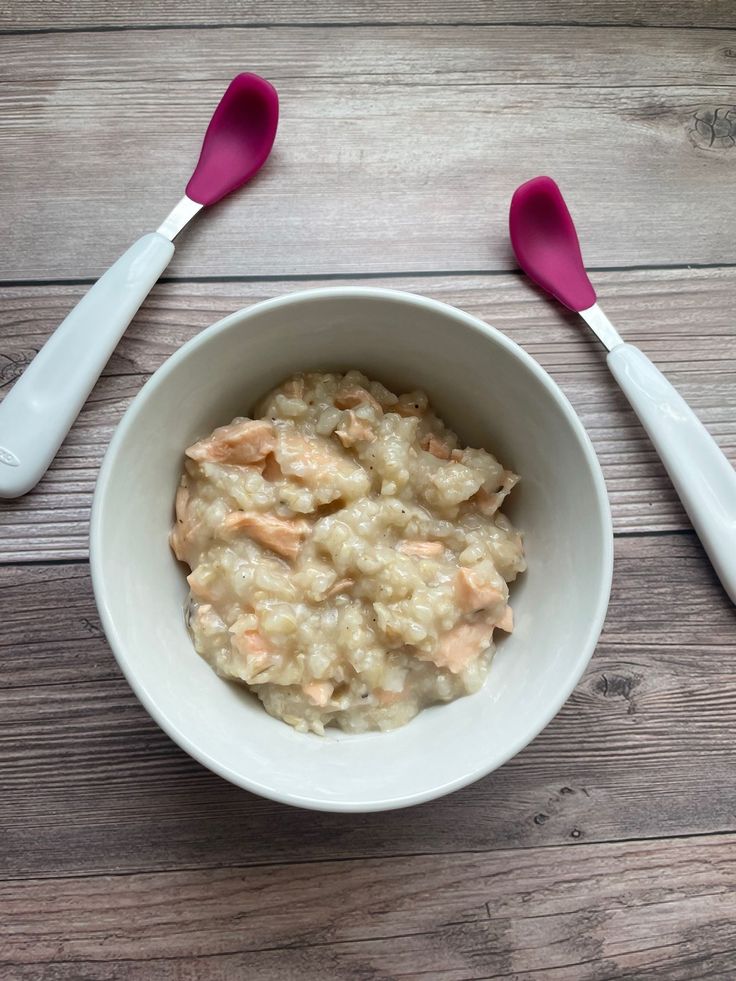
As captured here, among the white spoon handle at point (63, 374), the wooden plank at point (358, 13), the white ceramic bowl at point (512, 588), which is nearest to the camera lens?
the white ceramic bowl at point (512, 588)

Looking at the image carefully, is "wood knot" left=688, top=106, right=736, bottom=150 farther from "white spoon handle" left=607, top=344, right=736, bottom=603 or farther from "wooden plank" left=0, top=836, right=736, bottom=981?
"wooden plank" left=0, top=836, right=736, bottom=981

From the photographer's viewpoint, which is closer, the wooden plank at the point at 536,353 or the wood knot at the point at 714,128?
the wooden plank at the point at 536,353

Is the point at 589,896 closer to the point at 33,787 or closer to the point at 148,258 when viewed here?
the point at 33,787

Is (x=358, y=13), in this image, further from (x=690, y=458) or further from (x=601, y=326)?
(x=690, y=458)

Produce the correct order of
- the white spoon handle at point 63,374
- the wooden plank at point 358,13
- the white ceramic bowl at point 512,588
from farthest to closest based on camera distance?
the wooden plank at point 358,13, the white spoon handle at point 63,374, the white ceramic bowl at point 512,588

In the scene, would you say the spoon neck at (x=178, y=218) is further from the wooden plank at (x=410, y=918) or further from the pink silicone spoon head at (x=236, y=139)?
the wooden plank at (x=410, y=918)

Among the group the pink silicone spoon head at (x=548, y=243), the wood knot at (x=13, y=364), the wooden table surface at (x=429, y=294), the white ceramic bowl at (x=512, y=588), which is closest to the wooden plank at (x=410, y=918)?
the wooden table surface at (x=429, y=294)
